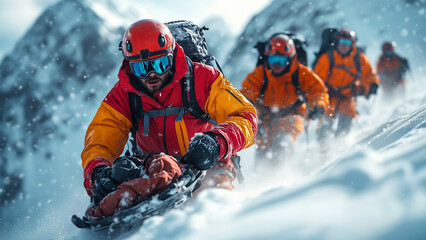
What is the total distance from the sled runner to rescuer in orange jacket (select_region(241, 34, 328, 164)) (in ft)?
11.1

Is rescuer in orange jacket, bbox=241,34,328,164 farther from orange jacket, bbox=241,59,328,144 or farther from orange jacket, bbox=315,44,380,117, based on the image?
orange jacket, bbox=315,44,380,117

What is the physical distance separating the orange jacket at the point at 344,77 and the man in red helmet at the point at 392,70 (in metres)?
5.29

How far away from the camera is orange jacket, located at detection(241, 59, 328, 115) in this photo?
564 centimetres

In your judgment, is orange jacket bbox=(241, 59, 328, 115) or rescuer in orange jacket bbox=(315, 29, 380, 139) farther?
rescuer in orange jacket bbox=(315, 29, 380, 139)

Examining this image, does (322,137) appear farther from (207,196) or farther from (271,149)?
(207,196)

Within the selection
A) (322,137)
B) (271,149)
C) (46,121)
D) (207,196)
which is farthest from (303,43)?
(46,121)

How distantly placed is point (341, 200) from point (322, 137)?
636 cm

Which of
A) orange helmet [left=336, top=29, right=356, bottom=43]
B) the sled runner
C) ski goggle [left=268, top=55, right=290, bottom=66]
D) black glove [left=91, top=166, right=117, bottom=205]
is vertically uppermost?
orange helmet [left=336, top=29, right=356, bottom=43]

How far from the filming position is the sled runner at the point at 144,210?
184 centimetres

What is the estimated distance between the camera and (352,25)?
84.6 ft

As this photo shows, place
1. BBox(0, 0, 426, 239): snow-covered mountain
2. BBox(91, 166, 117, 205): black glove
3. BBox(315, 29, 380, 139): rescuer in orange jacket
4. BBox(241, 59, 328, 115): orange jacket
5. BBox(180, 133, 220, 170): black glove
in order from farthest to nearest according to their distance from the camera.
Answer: BBox(315, 29, 380, 139): rescuer in orange jacket < BBox(241, 59, 328, 115): orange jacket < BBox(180, 133, 220, 170): black glove < BBox(91, 166, 117, 205): black glove < BBox(0, 0, 426, 239): snow-covered mountain

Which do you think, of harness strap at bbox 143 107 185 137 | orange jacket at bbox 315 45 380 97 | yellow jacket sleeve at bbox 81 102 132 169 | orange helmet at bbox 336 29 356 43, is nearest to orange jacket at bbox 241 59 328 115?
orange jacket at bbox 315 45 380 97

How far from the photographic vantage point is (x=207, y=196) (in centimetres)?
166

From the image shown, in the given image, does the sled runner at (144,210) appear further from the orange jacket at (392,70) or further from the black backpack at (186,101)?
the orange jacket at (392,70)
